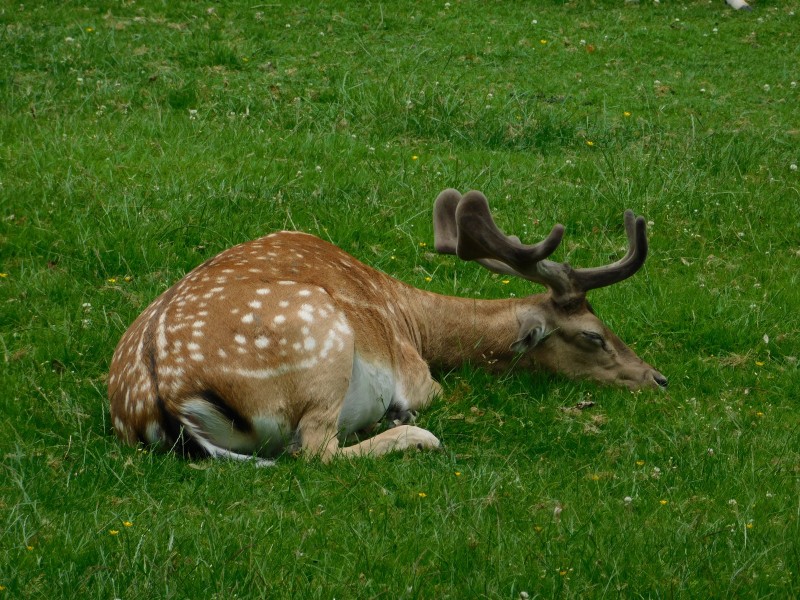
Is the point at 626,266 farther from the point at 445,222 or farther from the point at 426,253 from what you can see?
the point at 426,253

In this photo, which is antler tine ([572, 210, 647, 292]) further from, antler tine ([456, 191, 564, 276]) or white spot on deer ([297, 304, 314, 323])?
white spot on deer ([297, 304, 314, 323])

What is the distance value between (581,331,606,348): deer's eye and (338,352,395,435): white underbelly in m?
1.24

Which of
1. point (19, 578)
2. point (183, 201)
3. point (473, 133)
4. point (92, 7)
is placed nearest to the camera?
point (19, 578)

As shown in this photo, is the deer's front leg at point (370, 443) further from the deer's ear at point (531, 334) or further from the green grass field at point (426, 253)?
the deer's ear at point (531, 334)

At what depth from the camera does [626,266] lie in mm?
6953

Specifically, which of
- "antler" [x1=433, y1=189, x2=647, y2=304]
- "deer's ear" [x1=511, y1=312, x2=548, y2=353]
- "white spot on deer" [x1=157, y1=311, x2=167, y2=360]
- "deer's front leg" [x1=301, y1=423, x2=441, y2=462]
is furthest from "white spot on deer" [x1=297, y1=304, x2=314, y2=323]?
"deer's ear" [x1=511, y1=312, x2=548, y2=353]

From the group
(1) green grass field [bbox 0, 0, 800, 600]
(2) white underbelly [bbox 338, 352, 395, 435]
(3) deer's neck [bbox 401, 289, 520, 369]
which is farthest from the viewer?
(3) deer's neck [bbox 401, 289, 520, 369]

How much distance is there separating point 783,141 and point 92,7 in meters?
7.38

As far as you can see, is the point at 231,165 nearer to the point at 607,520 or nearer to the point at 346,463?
the point at 346,463

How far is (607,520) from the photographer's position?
16.5ft

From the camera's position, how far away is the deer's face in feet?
23.3

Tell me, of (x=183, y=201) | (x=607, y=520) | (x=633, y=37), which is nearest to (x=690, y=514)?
(x=607, y=520)

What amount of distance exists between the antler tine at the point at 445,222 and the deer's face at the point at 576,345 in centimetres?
65

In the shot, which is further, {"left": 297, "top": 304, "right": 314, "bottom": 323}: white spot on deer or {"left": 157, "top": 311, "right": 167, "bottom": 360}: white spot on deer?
{"left": 297, "top": 304, "right": 314, "bottom": 323}: white spot on deer
